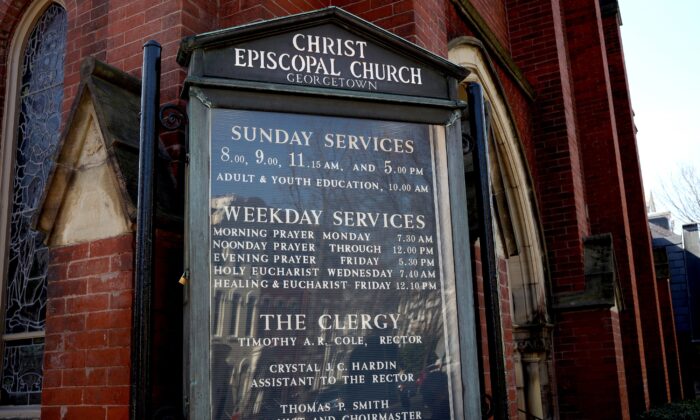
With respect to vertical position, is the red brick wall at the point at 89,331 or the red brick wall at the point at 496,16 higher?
the red brick wall at the point at 496,16

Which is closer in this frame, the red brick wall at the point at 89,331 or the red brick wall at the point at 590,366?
the red brick wall at the point at 89,331

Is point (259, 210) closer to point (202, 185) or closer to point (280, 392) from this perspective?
point (202, 185)

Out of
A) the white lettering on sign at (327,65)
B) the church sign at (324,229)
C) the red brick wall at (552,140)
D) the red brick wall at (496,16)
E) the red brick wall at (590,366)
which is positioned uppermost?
the red brick wall at (496,16)

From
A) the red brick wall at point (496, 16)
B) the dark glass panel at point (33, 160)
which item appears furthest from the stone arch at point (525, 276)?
the dark glass panel at point (33, 160)

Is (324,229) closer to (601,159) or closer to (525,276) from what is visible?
(525,276)

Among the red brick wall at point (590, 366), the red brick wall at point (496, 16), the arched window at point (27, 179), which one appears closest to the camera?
the arched window at point (27, 179)

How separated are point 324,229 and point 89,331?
1.43 m

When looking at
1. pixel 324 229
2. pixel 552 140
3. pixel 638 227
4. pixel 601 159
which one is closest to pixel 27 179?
pixel 324 229

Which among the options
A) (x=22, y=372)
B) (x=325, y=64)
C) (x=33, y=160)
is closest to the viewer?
(x=325, y=64)

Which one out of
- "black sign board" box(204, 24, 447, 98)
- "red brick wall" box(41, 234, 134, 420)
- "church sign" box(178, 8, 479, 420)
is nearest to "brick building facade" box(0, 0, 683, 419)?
"red brick wall" box(41, 234, 134, 420)

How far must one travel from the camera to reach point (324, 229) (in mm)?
2549

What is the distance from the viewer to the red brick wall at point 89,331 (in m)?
3.06

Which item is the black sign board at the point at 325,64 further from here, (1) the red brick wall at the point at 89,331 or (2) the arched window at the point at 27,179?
(2) the arched window at the point at 27,179

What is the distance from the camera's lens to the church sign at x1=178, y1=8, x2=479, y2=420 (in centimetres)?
236
